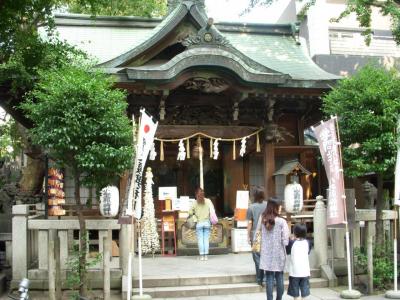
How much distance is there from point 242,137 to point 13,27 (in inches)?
260

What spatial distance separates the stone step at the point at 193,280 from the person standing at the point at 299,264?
6.34 feet

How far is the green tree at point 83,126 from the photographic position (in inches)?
299

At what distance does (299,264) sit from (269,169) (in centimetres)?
643

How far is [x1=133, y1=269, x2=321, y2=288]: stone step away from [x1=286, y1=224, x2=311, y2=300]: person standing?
6.34ft

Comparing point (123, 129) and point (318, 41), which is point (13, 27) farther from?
point (318, 41)

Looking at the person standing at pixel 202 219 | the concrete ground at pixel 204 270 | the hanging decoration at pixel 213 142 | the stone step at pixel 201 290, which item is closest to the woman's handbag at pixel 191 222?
the person standing at pixel 202 219

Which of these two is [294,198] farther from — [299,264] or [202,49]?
[299,264]

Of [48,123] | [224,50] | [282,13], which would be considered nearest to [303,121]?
[224,50]

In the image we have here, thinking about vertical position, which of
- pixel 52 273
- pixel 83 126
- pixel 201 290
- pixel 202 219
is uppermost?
pixel 83 126

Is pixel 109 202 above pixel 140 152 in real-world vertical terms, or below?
below

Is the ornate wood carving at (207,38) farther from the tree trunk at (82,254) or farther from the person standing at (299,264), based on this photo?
the person standing at (299,264)

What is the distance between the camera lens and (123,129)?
7949mm

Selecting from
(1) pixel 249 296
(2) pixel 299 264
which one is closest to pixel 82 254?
(1) pixel 249 296

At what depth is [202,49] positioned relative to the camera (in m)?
12.0
